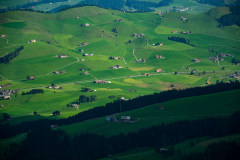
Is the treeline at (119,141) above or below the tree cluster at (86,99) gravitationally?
below

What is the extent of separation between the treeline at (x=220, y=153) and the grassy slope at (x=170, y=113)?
2739cm

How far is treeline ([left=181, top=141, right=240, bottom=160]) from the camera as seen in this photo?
97.2 metres

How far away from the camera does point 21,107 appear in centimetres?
16850

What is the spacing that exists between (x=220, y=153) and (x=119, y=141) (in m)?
32.4

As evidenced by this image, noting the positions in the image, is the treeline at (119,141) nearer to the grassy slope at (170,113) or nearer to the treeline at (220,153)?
the grassy slope at (170,113)

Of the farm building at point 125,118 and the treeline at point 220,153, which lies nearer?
the treeline at point 220,153

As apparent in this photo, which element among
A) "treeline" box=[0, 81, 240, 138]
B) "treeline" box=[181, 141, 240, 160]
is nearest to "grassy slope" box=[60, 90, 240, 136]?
"treeline" box=[0, 81, 240, 138]

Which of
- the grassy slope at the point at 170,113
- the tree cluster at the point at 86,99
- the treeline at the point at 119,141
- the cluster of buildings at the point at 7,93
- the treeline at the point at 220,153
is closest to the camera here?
the treeline at the point at 220,153

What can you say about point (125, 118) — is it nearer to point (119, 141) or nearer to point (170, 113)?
point (170, 113)

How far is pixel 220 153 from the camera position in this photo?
98.8 meters

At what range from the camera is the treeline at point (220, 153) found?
319ft

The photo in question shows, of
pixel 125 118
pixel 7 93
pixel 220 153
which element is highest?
pixel 7 93

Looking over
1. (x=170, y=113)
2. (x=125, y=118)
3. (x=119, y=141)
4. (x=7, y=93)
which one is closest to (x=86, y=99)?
(x=7, y=93)

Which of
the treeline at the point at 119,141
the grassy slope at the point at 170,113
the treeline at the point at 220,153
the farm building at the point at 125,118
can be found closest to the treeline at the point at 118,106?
the grassy slope at the point at 170,113
